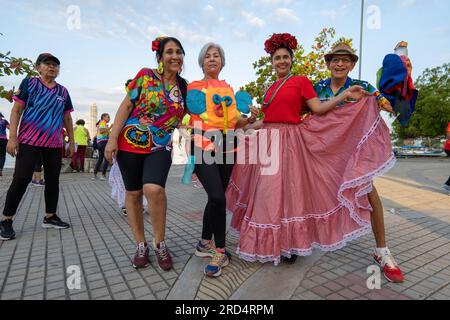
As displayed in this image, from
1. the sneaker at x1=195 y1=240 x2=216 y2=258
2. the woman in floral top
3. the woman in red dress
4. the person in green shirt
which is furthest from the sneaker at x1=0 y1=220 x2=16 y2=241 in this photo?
the person in green shirt

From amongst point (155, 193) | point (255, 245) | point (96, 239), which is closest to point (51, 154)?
point (96, 239)

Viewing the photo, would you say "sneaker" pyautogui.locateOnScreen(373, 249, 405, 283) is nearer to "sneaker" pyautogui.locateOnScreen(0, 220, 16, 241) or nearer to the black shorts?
the black shorts

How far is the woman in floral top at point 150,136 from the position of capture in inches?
105

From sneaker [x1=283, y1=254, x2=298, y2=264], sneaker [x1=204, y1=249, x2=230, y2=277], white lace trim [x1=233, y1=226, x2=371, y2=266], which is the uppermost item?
white lace trim [x1=233, y1=226, x2=371, y2=266]

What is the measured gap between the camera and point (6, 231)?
142 inches

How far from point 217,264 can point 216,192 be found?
23.3 inches

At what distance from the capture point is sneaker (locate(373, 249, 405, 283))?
2492mm

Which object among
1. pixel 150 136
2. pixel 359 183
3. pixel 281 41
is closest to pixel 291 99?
pixel 281 41

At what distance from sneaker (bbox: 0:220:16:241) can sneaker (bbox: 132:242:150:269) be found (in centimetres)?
181

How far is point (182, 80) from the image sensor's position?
2.93 meters

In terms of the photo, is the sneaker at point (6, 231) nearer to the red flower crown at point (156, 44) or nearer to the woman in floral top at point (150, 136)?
the woman in floral top at point (150, 136)
